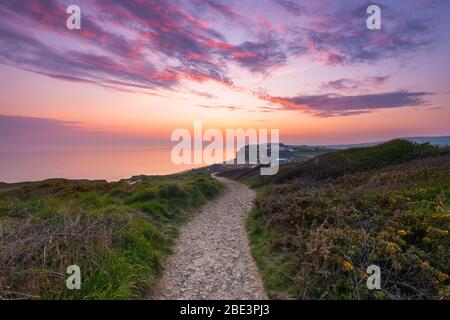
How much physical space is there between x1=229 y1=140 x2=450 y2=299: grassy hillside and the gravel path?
0.49 m

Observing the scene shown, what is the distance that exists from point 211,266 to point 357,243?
14.3 ft

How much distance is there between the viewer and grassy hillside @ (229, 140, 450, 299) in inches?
233

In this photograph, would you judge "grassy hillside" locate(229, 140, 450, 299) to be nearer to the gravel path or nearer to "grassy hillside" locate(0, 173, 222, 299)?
the gravel path

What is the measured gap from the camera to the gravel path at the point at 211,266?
265 inches

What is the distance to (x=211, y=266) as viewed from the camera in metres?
8.31

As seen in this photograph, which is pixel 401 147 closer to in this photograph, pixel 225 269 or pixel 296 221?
pixel 296 221

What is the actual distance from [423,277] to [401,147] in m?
24.3

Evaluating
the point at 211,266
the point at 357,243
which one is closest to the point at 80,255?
the point at 211,266

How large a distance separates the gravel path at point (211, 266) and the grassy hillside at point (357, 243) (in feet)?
1.62

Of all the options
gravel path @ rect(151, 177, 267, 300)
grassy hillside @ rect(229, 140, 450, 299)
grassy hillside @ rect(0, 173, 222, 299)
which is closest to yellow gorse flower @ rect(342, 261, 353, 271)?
grassy hillside @ rect(229, 140, 450, 299)

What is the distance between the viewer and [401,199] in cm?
1002
